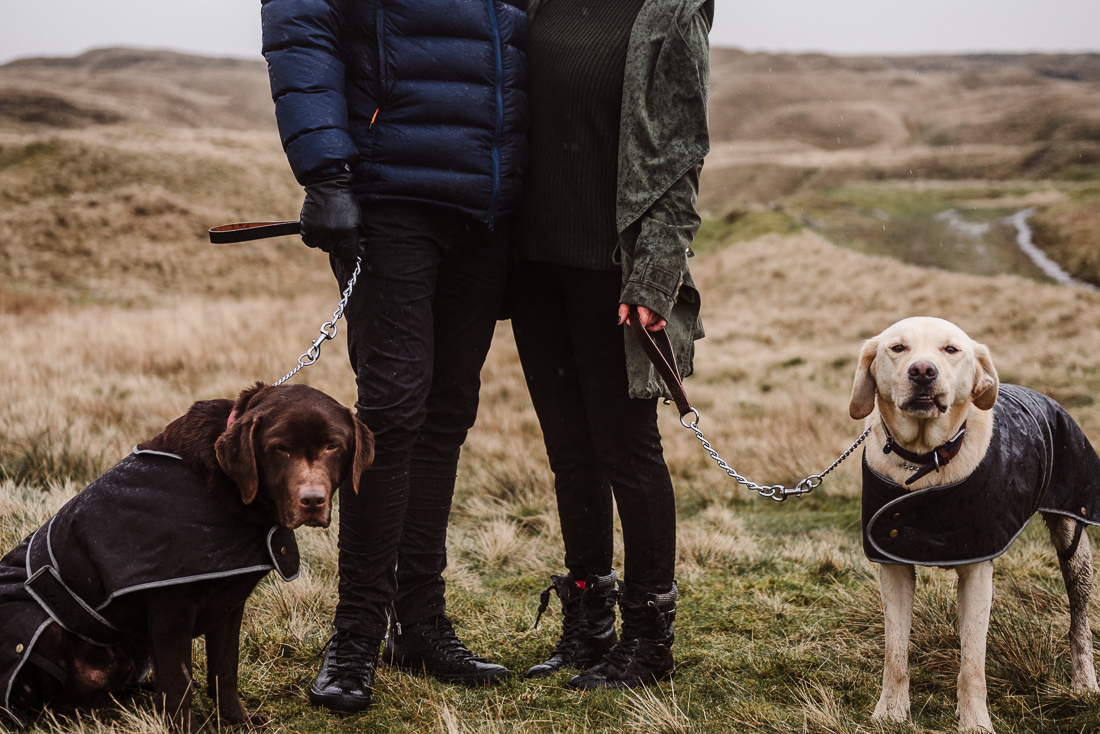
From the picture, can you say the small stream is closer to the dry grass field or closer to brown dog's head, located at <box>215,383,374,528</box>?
the dry grass field

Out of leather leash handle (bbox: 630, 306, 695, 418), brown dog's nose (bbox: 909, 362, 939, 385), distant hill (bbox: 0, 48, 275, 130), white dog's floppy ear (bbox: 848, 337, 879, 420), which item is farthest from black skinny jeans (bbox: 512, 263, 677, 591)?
distant hill (bbox: 0, 48, 275, 130)

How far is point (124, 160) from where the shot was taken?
3253 centimetres

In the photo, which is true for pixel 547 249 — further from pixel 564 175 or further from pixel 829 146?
pixel 829 146

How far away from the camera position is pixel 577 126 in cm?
251

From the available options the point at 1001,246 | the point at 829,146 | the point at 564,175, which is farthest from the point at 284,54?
the point at 829,146

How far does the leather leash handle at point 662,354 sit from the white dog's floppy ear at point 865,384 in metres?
0.55

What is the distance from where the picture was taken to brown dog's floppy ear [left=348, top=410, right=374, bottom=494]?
2223mm

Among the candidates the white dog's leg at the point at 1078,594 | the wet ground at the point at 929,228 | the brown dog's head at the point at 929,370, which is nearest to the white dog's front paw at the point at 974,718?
the white dog's leg at the point at 1078,594

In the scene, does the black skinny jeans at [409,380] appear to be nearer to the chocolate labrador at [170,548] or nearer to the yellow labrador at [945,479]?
the chocolate labrador at [170,548]

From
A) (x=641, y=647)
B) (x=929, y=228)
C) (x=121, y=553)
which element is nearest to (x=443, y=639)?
(x=641, y=647)

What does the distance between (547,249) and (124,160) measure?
1400 inches

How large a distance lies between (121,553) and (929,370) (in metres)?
2.23

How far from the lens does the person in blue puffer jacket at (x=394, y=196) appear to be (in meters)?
2.19

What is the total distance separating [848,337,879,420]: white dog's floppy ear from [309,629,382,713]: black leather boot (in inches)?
67.0
